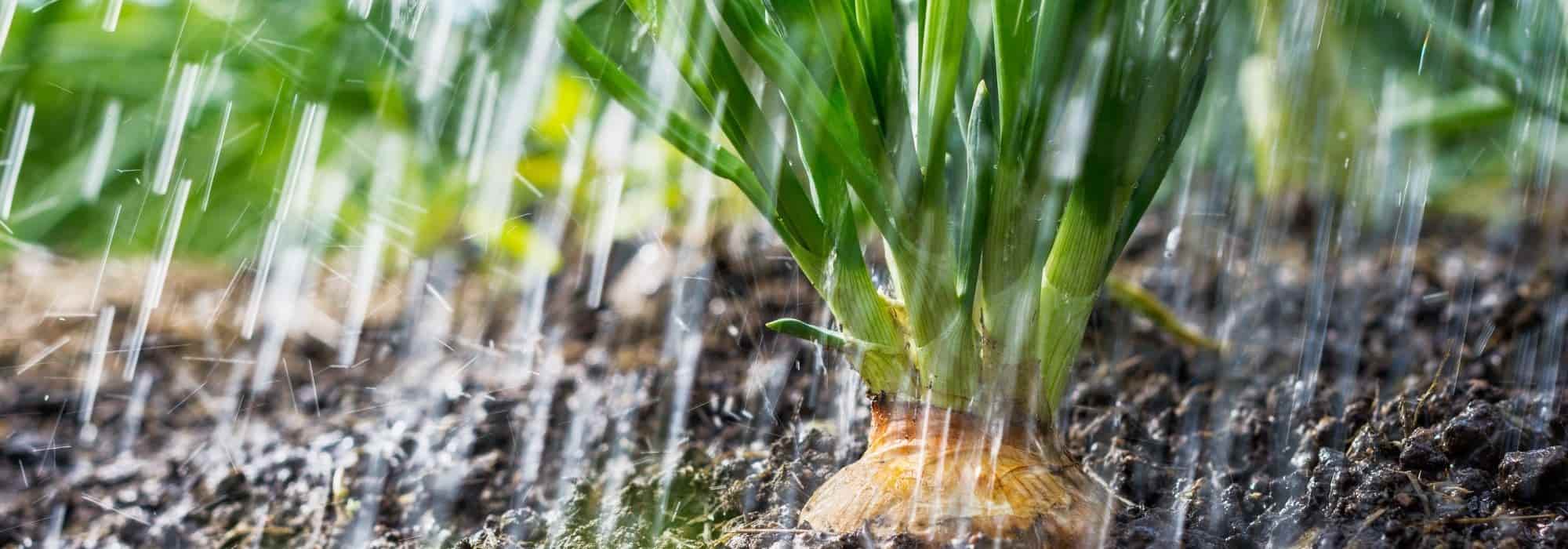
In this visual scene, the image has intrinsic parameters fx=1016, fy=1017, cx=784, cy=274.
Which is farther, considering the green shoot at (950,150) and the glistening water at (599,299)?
the glistening water at (599,299)

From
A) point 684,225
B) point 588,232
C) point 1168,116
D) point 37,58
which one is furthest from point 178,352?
point 1168,116

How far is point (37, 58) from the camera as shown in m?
1.30

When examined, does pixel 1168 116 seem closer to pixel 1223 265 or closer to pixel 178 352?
pixel 1223 265

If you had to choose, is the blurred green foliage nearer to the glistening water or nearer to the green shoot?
the glistening water

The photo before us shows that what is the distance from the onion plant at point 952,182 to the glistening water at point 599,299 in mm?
25

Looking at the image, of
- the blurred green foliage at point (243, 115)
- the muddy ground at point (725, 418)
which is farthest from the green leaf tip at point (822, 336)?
the blurred green foliage at point (243, 115)

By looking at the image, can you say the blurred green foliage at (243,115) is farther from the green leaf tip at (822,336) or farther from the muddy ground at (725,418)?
the green leaf tip at (822,336)

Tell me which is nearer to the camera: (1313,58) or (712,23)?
(712,23)

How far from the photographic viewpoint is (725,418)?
3.46 ft

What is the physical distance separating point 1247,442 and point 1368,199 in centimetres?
91

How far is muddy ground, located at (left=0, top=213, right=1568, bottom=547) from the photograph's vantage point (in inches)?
28.1

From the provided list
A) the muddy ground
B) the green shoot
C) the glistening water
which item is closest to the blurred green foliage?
the glistening water

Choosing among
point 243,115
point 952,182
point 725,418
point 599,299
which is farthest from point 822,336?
point 243,115

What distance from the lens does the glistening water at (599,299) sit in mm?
818
